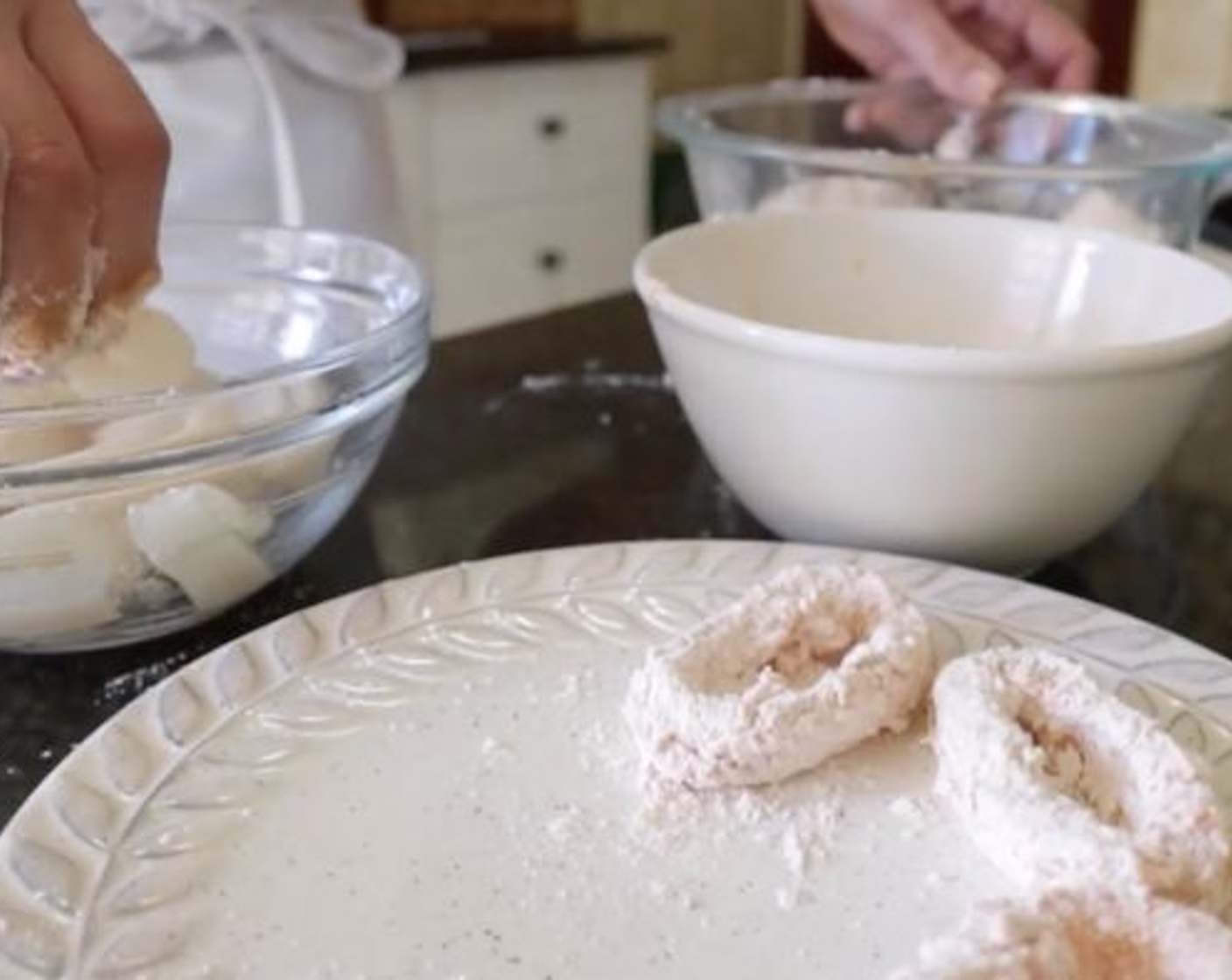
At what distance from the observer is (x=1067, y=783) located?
396mm

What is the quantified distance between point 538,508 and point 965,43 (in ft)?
1.49

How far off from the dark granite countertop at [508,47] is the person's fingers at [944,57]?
1.14m

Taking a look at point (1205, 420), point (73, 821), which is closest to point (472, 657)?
point (73, 821)

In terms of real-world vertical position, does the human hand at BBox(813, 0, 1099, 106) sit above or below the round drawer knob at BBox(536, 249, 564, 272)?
above

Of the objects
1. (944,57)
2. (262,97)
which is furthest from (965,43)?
(262,97)

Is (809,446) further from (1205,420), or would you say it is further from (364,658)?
(1205,420)

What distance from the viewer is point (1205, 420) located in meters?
0.76

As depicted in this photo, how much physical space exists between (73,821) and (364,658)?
4.4 inches

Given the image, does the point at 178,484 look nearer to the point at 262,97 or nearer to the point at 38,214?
the point at 38,214

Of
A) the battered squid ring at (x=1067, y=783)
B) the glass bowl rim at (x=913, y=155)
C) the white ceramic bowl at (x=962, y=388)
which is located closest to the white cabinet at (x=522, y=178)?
the glass bowl rim at (x=913, y=155)

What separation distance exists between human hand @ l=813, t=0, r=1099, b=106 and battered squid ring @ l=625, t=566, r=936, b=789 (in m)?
0.51

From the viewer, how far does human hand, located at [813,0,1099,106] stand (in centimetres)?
89

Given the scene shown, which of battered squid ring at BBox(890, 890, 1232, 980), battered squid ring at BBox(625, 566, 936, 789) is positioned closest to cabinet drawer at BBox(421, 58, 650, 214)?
battered squid ring at BBox(625, 566, 936, 789)

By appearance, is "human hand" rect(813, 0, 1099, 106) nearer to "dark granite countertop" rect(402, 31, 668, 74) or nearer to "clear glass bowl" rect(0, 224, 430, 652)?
"clear glass bowl" rect(0, 224, 430, 652)
